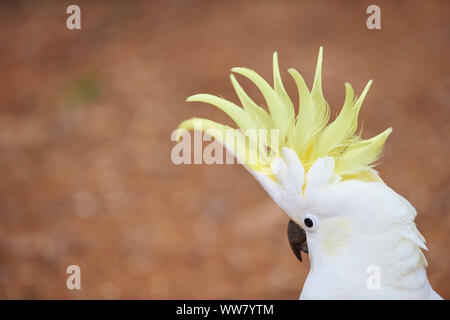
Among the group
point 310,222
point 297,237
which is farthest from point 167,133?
point 310,222

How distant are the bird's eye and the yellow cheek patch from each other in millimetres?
20

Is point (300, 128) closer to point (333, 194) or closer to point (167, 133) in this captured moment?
point (333, 194)

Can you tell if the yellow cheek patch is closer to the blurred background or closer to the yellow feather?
the yellow feather

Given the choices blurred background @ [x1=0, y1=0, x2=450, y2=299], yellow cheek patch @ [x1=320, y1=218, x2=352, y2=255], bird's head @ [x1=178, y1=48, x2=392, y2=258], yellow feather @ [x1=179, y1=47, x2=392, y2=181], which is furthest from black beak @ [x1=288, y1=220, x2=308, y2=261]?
blurred background @ [x1=0, y1=0, x2=450, y2=299]

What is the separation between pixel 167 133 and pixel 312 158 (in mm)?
3565

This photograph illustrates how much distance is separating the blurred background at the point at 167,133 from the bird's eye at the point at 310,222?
196 centimetres

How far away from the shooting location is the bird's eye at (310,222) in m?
1.51

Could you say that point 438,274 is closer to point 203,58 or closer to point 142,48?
point 203,58

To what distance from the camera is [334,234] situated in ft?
4.91

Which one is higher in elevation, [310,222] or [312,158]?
[312,158]

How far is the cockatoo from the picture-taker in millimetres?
1458

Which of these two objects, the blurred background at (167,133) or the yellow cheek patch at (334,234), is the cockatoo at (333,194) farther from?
the blurred background at (167,133)

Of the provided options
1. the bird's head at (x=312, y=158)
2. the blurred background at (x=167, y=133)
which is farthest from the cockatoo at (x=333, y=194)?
the blurred background at (x=167, y=133)
